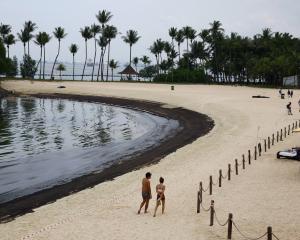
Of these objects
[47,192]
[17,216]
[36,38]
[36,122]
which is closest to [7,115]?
[36,122]

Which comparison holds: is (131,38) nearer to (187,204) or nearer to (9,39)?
(9,39)

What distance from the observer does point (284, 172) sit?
27.4m

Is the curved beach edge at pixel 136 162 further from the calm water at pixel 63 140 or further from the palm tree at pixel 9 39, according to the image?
the palm tree at pixel 9 39

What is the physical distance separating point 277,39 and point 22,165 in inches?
3686

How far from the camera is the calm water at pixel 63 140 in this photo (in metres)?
29.9

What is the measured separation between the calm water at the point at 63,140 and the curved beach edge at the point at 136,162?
3.22ft

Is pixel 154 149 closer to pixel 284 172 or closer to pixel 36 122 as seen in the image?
pixel 284 172

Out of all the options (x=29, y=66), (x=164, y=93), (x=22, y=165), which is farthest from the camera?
(x=29, y=66)

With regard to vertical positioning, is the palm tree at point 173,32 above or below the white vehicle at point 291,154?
above

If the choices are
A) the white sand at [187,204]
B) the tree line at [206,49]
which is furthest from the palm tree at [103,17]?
the white sand at [187,204]

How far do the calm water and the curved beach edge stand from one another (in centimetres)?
98

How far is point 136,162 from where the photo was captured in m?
33.1

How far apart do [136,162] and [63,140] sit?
13.0 m

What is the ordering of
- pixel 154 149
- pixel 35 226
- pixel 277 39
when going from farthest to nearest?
1. pixel 277 39
2. pixel 154 149
3. pixel 35 226
